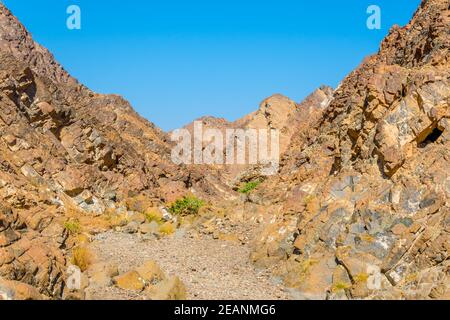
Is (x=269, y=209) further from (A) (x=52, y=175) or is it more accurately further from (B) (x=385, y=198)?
(A) (x=52, y=175)

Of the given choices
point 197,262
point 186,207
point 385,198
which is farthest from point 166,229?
point 385,198

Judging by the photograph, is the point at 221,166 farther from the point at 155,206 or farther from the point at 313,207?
the point at 313,207

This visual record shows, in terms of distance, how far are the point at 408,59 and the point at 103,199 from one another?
64.5ft

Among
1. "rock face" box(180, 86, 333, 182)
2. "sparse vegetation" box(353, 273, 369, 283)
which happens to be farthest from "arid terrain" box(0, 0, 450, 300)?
"rock face" box(180, 86, 333, 182)

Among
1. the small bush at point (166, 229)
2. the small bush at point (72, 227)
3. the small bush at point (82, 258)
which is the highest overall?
the small bush at point (166, 229)

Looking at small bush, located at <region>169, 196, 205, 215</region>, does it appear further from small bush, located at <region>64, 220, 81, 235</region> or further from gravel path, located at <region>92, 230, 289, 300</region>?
small bush, located at <region>64, 220, 81, 235</region>

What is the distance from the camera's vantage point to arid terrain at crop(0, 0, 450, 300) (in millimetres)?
15125

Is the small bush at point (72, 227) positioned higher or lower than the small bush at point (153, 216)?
lower

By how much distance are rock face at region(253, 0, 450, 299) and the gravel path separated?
1029 mm

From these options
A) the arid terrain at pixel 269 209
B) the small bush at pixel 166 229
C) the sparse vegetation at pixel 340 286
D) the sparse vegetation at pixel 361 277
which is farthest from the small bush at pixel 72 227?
the sparse vegetation at pixel 361 277

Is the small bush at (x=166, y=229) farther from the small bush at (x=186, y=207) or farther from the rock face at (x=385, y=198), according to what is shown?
the rock face at (x=385, y=198)

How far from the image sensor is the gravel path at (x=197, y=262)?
16.5 meters

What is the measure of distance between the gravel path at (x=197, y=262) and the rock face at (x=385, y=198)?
1.03 metres
